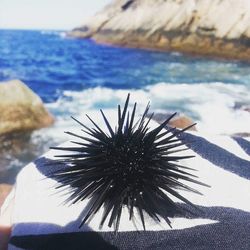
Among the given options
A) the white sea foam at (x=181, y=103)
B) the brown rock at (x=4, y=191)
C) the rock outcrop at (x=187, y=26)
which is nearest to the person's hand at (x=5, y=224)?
the brown rock at (x=4, y=191)

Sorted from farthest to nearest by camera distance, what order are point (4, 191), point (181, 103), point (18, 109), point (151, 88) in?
point (151, 88)
point (181, 103)
point (18, 109)
point (4, 191)

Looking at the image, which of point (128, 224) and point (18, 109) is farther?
point (18, 109)

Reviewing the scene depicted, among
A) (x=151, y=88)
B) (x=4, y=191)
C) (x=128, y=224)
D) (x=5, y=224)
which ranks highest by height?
(x=151, y=88)

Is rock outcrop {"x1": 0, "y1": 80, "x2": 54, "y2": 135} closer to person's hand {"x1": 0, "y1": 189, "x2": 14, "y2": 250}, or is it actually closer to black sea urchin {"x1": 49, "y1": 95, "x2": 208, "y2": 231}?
person's hand {"x1": 0, "y1": 189, "x2": 14, "y2": 250}

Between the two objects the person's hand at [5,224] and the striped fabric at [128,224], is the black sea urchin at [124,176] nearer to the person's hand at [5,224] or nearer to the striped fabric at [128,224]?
the striped fabric at [128,224]

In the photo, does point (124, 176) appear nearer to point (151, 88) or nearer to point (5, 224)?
point (5, 224)

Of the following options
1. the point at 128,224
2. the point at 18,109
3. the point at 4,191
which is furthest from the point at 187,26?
the point at 128,224

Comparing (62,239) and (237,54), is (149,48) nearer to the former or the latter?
(237,54)
